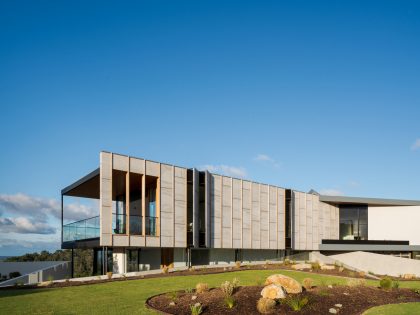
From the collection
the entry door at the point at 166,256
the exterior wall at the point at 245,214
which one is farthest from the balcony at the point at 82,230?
the exterior wall at the point at 245,214

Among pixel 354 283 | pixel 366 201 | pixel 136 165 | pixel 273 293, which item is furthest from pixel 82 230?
pixel 366 201

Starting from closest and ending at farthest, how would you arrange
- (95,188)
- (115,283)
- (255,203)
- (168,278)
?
1. (115,283)
2. (168,278)
3. (95,188)
4. (255,203)

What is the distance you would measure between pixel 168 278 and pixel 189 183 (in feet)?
30.0

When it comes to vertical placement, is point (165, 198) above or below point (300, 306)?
above

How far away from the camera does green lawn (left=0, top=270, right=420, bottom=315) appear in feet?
51.9

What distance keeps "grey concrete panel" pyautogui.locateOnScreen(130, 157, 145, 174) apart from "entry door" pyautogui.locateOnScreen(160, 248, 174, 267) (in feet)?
21.6

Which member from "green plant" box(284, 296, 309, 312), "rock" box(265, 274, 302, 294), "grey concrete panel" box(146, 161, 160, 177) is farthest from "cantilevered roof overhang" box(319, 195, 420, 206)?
"green plant" box(284, 296, 309, 312)

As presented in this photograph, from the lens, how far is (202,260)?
35.1 metres

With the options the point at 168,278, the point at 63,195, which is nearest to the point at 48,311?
the point at 168,278

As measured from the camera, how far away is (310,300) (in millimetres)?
16375

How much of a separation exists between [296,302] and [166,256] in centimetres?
1811

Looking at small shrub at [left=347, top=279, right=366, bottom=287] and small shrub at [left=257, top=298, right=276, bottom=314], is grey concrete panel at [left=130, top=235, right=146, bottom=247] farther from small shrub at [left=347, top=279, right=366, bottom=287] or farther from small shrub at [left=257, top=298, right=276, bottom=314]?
small shrub at [left=257, top=298, right=276, bottom=314]

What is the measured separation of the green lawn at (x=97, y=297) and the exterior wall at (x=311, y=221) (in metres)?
18.8

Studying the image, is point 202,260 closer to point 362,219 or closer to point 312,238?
point 312,238
